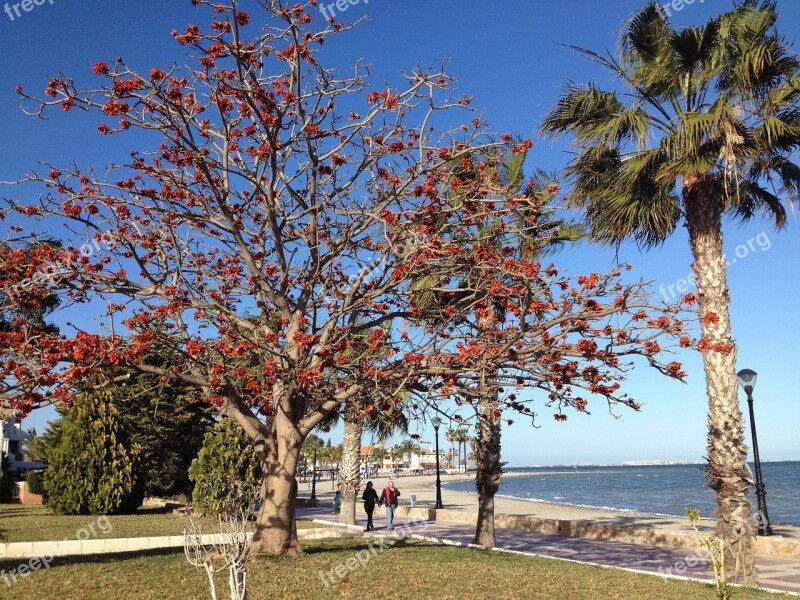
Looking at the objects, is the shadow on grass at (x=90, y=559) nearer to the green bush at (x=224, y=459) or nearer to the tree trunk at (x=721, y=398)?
the tree trunk at (x=721, y=398)

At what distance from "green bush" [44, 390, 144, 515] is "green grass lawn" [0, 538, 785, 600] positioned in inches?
505

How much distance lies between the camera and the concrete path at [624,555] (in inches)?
499

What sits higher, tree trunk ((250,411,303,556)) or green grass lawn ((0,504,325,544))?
tree trunk ((250,411,303,556))

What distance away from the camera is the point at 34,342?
10.4m

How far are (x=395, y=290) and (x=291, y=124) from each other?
3.25 metres

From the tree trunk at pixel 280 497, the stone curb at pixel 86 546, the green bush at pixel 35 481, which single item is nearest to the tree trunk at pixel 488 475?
the stone curb at pixel 86 546

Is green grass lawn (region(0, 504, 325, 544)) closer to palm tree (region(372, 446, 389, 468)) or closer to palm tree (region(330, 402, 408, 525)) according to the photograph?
palm tree (region(330, 402, 408, 525))

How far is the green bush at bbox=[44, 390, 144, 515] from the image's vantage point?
77.0 feet

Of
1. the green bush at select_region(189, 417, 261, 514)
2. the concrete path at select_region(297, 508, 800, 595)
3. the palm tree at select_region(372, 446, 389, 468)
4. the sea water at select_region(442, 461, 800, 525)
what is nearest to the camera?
the concrete path at select_region(297, 508, 800, 595)

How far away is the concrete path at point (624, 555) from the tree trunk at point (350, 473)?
219 cm

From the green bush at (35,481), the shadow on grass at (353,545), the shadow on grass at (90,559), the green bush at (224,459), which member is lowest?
the shadow on grass at (353,545)

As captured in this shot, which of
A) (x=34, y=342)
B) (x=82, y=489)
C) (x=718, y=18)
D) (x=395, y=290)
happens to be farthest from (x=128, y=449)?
(x=718, y=18)

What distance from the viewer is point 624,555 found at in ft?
52.7

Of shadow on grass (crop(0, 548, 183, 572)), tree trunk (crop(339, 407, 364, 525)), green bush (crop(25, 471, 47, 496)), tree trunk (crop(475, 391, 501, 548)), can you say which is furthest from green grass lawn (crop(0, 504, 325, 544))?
green bush (crop(25, 471, 47, 496))
